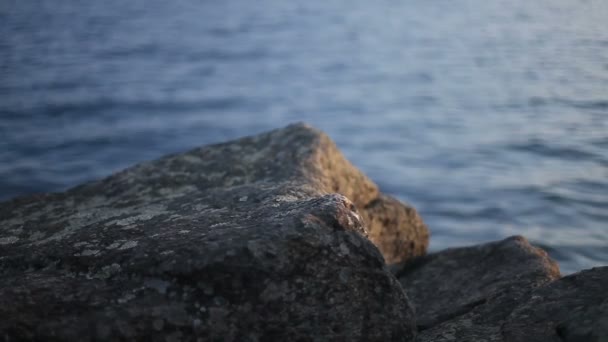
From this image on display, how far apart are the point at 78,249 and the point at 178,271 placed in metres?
0.36

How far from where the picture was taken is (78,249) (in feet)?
6.28

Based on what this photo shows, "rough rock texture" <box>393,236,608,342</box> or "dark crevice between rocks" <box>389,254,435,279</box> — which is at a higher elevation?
"rough rock texture" <box>393,236,608,342</box>

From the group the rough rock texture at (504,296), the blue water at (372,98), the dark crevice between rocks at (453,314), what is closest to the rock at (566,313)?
the rough rock texture at (504,296)

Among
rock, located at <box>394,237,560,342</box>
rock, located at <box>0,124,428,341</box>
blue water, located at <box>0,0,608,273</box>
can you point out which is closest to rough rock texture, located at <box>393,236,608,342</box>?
rock, located at <box>394,237,560,342</box>

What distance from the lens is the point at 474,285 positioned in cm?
270

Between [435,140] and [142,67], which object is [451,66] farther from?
[142,67]

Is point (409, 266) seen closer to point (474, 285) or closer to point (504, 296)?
point (474, 285)

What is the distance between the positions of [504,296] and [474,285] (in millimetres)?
376

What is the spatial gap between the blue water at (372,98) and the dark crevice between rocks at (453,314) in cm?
264

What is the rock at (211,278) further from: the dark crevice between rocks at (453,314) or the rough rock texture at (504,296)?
the dark crevice between rocks at (453,314)

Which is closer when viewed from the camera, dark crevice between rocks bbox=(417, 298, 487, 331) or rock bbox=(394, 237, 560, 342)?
rock bbox=(394, 237, 560, 342)

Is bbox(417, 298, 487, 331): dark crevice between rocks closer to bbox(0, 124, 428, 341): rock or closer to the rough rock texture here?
the rough rock texture

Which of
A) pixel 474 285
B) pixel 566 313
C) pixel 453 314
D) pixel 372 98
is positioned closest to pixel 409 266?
pixel 474 285

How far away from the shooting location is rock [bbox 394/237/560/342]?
2143 mm
